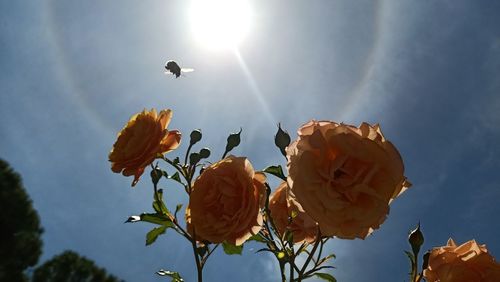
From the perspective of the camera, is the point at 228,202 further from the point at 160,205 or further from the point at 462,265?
the point at 462,265

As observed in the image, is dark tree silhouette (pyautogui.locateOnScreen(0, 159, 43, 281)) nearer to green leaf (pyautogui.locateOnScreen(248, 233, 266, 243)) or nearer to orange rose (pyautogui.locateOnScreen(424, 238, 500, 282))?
green leaf (pyautogui.locateOnScreen(248, 233, 266, 243))

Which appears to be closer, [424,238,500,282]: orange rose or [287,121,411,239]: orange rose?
[287,121,411,239]: orange rose

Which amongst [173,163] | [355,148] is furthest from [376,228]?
[173,163]

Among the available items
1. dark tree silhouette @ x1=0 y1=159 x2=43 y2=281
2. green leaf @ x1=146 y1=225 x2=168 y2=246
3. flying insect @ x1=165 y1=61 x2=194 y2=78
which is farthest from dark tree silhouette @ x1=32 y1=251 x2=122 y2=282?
green leaf @ x1=146 y1=225 x2=168 y2=246

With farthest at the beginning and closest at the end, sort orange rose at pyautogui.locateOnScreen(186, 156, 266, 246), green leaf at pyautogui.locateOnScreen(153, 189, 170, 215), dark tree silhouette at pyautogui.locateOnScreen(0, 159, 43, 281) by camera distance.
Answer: dark tree silhouette at pyautogui.locateOnScreen(0, 159, 43, 281) → green leaf at pyautogui.locateOnScreen(153, 189, 170, 215) → orange rose at pyautogui.locateOnScreen(186, 156, 266, 246)

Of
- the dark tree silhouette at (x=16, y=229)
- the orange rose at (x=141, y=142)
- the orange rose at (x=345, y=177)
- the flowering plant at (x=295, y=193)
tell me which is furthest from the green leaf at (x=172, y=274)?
the dark tree silhouette at (x=16, y=229)

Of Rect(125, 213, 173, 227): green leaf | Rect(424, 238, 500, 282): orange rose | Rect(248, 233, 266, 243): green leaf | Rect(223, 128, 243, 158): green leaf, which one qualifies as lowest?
Rect(424, 238, 500, 282): orange rose
